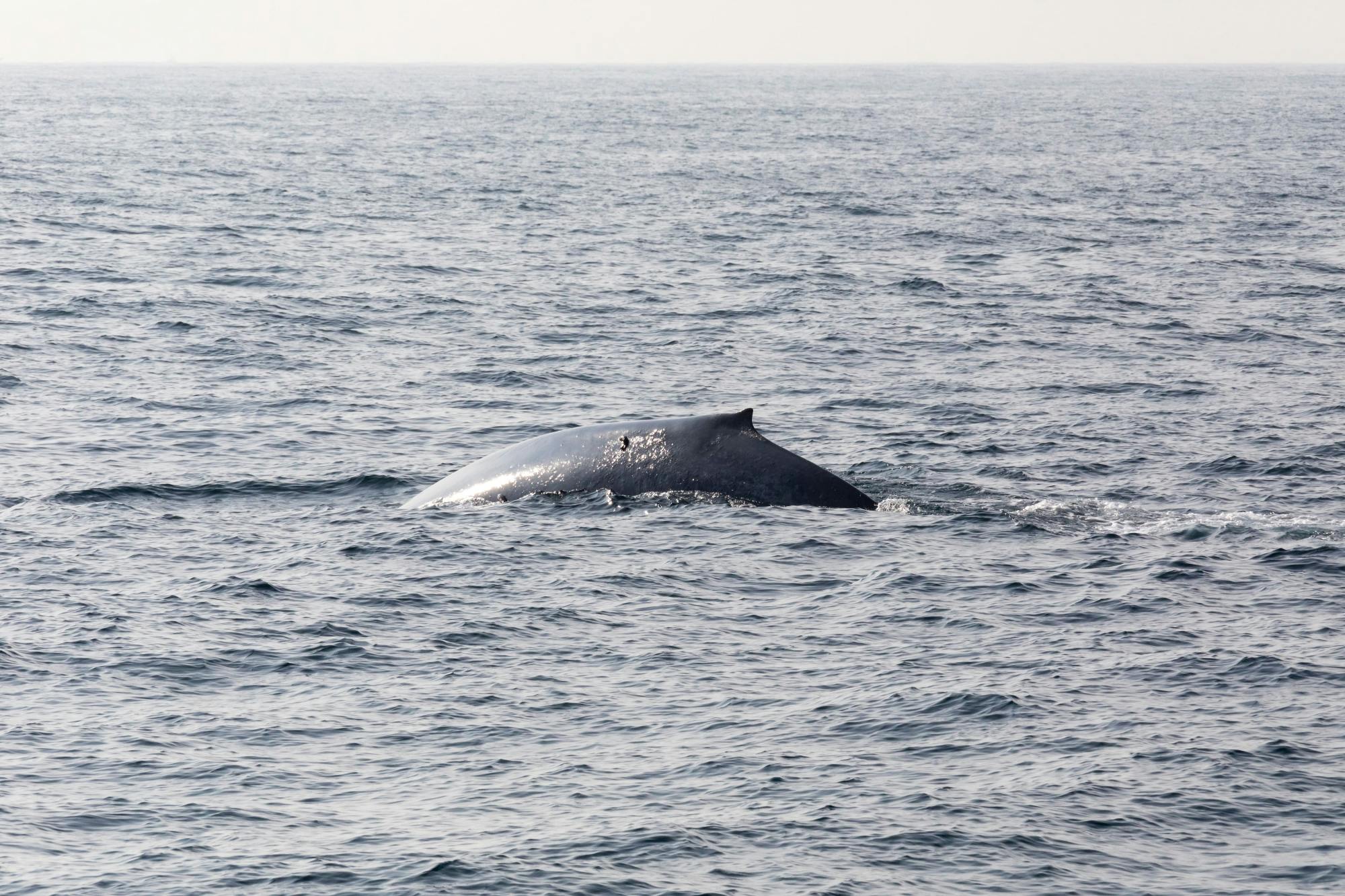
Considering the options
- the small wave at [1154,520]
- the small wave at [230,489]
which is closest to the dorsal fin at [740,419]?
the small wave at [1154,520]

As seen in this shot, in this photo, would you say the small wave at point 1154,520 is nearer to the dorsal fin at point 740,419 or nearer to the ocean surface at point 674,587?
the ocean surface at point 674,587

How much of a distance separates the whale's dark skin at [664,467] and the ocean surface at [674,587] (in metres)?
0.29

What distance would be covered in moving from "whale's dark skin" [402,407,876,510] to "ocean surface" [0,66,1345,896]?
0.97ft

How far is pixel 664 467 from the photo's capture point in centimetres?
2478

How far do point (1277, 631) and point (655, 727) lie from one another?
7.36 meters

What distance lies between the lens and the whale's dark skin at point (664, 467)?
80.0 feet

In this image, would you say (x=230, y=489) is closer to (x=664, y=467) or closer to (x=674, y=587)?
(x=664, y=467)

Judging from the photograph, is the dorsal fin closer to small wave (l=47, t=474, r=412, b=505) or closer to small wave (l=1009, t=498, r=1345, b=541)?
small wave (l=1009, t=498, r=1345, b=541)

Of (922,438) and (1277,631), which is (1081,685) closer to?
(1277,631)

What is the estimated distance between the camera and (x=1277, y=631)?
20.4 metres

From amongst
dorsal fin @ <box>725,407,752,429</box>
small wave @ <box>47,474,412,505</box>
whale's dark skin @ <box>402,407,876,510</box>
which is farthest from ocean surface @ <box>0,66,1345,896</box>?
dorsal fin @ <box>725,407,752,429</box>

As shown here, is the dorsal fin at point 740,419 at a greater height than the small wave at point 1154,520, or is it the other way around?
the dorsal fin at point 740,419

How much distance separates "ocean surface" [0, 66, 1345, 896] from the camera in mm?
15570

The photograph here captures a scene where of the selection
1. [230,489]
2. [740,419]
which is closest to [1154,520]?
[740,419]
